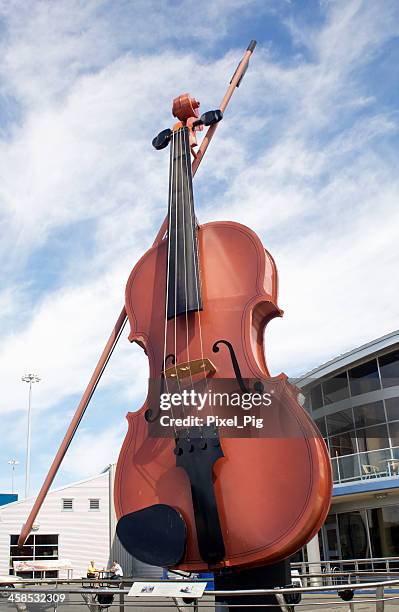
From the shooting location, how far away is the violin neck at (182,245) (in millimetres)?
5215

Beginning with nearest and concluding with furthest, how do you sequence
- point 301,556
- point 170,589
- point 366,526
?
point 170,589
point 366,526
point 301,556

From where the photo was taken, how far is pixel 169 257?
5.53 meters

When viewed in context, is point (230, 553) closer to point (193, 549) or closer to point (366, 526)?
point (193, 549)

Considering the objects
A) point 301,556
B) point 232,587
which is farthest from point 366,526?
point 232,587

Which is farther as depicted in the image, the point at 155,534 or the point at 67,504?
the point at 67,504

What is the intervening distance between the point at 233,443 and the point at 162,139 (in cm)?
371

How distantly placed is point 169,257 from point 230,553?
8.44 ft

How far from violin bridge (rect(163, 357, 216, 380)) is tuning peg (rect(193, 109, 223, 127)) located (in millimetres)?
2986

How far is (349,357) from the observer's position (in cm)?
1847

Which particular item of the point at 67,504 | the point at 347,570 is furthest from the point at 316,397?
the point at 67,504

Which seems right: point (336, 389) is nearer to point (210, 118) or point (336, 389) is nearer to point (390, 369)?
point (390, 369)

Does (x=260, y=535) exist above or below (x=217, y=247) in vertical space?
below

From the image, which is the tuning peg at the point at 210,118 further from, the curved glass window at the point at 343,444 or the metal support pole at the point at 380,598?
the curved glass window at the point at 343,444

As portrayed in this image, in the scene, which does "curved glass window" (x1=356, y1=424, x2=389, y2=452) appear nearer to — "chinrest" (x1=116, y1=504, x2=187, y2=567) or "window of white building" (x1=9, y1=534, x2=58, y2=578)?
"window of white building" (x1=9, y1=534, x2=58, y2=578)
